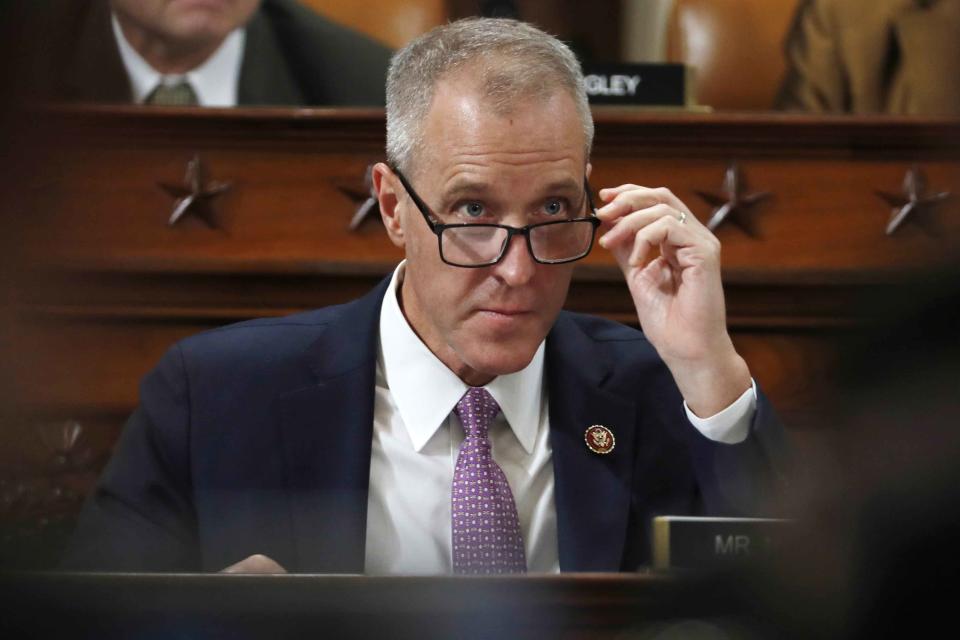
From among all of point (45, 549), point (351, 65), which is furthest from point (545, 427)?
point (351, 65)

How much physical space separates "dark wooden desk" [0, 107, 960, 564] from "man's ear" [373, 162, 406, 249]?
0.47 m

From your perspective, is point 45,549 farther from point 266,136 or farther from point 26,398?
point 266,136

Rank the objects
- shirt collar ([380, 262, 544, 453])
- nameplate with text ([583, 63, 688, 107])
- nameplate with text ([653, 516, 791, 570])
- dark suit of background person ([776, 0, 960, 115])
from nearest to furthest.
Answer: nameplate with text ([653, 516, 791, 570]), shirt collar ([380, 262, 544, 453]), nameplate with text ([583, 63, 688, 107]), dark suit of background person ([776, 0, 960, 115])

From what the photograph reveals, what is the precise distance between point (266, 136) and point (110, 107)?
275 millimetres

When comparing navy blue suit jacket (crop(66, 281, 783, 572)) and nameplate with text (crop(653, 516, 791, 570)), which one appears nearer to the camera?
nameplate with text (crop(653, 516, 791, 570))

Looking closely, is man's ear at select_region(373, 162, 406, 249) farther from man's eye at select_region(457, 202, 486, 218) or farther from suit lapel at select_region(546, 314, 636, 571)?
suit lapel at select_region(546, 314, 636, 571)

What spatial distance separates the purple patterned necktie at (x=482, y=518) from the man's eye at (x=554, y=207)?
0.30 metres

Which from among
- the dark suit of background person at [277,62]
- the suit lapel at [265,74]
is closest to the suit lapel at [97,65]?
the dark suit of background person at [277,62]

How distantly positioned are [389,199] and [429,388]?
0.25 meters

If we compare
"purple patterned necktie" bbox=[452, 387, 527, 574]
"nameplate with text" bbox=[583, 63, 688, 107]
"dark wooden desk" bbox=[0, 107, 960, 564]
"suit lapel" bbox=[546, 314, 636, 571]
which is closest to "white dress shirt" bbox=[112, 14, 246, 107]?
"dark wooden desk" bbox=[0, 107, 960, 564]

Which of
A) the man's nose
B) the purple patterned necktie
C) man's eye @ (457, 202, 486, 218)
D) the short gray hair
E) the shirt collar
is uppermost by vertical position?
the short gray hair

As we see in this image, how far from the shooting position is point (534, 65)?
1.58 metres

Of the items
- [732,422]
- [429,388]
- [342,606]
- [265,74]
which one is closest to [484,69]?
[429,388]

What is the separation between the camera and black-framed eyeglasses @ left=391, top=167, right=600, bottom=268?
154 centimetres
